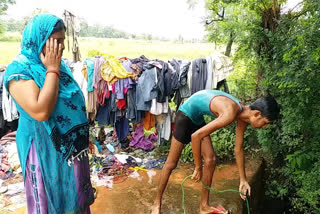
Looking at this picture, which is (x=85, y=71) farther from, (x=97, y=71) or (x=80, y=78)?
(x=97, y=71)

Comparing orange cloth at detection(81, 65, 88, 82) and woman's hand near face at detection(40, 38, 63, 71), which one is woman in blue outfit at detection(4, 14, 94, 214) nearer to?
woman's hand near face at detection(40, 38, 63, 71)

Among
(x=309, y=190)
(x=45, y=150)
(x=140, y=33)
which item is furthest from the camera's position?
(x=140, y=33)

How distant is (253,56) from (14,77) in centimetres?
368

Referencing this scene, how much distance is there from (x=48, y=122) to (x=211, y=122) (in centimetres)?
134

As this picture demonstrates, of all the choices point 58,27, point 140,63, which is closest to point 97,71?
point 140,63

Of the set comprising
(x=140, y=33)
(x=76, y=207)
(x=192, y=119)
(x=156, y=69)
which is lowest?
(x=76, y=207)

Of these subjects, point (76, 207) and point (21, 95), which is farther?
point (76, 207)

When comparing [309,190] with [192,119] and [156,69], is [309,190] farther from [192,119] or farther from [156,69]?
[156,69]

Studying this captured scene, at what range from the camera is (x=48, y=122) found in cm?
146

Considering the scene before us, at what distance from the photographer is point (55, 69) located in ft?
4.65

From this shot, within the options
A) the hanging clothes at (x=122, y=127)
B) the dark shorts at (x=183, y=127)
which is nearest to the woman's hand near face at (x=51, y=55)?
the dark shorts at (x=183, y=127)

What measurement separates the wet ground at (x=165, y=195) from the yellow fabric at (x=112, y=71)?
164 cm

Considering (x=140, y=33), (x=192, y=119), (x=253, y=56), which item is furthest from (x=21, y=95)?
(x=140, y=33)

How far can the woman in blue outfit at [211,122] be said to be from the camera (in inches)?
87.4
